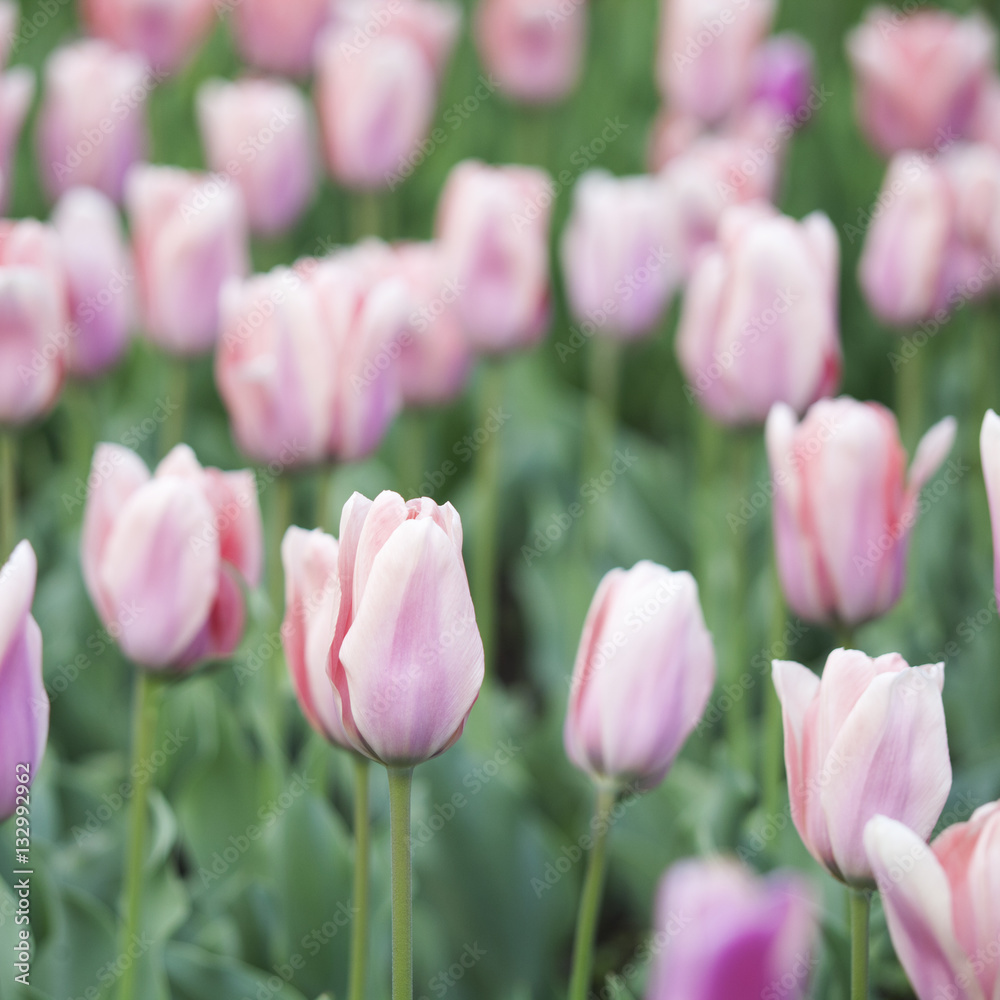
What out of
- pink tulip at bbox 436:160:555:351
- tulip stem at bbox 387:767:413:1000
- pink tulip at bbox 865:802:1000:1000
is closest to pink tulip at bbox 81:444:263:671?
tulip stem at bbox 387:767:413:1000

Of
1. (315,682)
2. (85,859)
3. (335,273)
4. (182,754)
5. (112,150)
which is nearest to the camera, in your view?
(315,682)

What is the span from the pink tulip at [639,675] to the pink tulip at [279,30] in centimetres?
221

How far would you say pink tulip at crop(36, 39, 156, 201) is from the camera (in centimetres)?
217

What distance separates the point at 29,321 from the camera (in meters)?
1.34

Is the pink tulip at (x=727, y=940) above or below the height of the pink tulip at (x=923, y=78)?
below

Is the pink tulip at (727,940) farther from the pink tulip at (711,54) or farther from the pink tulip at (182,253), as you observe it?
the pink tulip at (711,54)

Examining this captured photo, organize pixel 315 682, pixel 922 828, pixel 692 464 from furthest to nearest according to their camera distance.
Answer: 1. pixel 692 464
2. pixel 315 682
3. pixel 922 828

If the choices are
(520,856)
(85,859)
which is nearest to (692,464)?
(520,856)

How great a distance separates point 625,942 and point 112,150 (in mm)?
1474

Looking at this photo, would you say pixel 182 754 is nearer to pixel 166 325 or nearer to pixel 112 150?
pixel 166 325

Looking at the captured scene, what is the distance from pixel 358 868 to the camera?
104 cm

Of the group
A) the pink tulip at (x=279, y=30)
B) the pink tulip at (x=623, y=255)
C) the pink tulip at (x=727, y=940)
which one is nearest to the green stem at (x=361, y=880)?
the pink tulip at (x=727, y=940)

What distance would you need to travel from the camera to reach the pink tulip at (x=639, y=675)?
944 millimetres

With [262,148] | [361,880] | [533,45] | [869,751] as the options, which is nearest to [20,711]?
[361,880]
